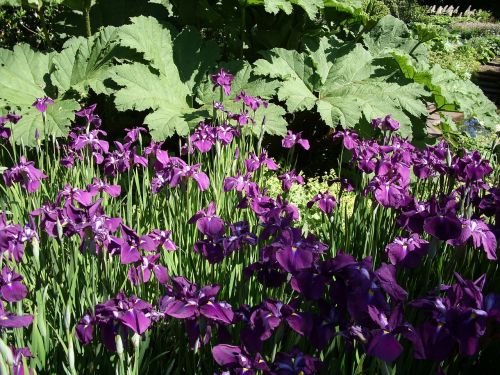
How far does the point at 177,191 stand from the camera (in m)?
2.26

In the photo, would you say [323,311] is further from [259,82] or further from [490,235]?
[259,82]

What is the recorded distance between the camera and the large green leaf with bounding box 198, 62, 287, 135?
359 centimetres

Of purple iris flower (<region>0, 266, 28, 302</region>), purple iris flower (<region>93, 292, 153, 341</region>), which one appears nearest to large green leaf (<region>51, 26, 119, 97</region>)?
purple iris flower (<region>0, 266, 28, 302</region>)

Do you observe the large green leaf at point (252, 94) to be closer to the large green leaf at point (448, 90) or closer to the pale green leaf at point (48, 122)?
the pale green leaf at point (48, 122)

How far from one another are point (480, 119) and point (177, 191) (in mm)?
3390

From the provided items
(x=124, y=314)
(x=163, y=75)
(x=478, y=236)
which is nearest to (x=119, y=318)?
(x=124, y=314)

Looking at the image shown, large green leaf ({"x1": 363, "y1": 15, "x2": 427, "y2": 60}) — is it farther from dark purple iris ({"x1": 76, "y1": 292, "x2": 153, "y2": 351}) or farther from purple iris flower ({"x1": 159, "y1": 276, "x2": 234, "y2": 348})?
dark purple iris ({"x1": 76, "y1": 292, "x2": 153, "y2": 351})

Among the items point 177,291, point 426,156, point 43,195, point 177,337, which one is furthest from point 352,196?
point 177,291

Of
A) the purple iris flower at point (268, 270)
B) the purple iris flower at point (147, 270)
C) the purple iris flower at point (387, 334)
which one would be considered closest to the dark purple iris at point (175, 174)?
the purple iris flower at point (147, 270)

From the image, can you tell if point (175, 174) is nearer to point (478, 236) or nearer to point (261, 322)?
point (261, 322)

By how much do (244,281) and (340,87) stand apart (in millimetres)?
2921

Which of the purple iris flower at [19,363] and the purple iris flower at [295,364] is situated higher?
the purple iris flower at [295,364]

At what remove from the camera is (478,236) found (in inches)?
57.8

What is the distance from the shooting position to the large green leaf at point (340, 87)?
3713mm
